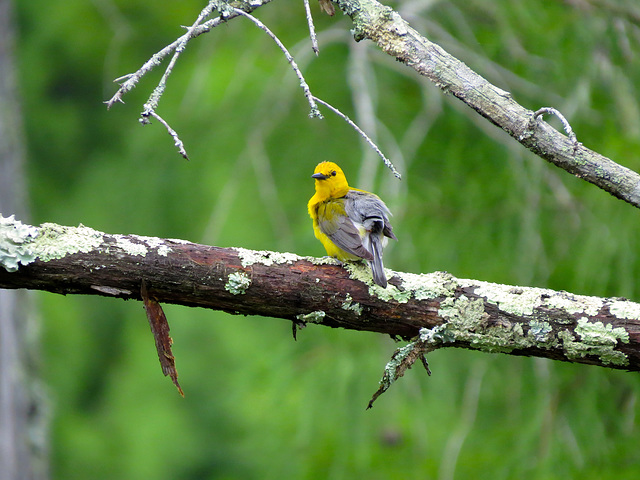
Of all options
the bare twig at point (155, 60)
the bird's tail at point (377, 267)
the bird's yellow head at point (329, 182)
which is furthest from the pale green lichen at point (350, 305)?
the bird's yellow head at point (329, 182)

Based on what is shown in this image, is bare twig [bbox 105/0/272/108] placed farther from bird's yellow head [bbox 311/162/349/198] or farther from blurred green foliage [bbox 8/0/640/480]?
blurred green foliage [bbox 8/0/640/480]

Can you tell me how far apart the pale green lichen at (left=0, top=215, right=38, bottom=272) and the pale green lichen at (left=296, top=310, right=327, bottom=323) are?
0.95 meters

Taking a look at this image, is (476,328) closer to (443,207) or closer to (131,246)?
(131,246)

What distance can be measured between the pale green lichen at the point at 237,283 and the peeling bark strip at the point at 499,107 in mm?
940

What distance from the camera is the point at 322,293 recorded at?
2.56m

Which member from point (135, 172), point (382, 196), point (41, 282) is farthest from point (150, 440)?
point (41, 282)

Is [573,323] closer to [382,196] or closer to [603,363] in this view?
[603,363]

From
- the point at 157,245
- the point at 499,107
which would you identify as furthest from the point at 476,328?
the point at 157,245

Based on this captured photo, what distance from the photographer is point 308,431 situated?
396 centimetres

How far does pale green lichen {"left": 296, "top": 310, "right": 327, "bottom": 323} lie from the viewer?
254 cm

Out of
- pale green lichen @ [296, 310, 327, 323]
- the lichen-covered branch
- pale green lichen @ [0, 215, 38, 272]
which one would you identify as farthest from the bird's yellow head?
pale green lichen @ [0, 215, 38, 272]

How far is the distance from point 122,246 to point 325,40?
2.40 metres

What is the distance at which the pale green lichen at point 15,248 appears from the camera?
7.54 ft

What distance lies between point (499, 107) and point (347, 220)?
1210 millimetres
